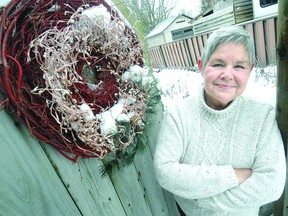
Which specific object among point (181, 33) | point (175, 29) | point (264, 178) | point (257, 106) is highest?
point (257, 106)

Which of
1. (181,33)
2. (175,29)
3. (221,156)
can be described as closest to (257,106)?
(221,156)

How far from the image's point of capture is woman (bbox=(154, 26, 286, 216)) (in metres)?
0.90

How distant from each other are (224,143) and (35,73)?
895 mm

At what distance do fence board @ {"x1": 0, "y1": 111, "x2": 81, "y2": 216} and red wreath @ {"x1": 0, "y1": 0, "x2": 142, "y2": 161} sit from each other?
0.04 meters

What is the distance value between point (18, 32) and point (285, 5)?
3.26 feet

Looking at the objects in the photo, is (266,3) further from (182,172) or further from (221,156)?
(182,172)

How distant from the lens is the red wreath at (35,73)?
50 cm

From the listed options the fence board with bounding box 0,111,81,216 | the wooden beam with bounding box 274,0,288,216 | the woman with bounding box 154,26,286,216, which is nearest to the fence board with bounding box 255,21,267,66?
the wooden beam with bounding box 274,0,288,216

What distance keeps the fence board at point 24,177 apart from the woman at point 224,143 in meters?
0.51

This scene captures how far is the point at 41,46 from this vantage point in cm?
53

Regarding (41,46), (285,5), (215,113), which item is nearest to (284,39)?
(285,5)

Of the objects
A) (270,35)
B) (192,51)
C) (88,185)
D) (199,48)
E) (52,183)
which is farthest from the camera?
(192,51)

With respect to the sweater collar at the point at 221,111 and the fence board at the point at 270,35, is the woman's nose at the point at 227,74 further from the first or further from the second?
the fence board at the point at 270,35

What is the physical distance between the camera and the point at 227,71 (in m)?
0.89
